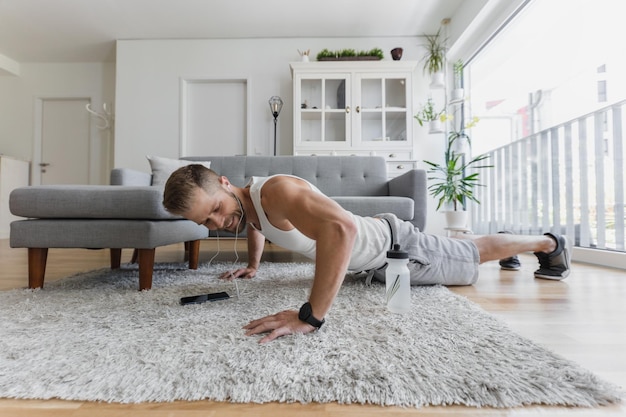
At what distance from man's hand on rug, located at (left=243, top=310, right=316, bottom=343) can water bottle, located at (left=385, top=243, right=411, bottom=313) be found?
0.35 metres

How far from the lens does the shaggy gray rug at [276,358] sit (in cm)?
58

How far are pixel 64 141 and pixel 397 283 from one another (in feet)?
18.6

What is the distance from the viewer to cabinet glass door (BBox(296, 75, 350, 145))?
3.74 metres

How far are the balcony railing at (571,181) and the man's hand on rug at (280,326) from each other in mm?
2396

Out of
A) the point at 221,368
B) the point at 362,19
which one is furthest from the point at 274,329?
the point at 362,19

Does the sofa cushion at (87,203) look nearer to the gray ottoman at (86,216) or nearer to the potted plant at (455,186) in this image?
the gray ottoman at (86,216)

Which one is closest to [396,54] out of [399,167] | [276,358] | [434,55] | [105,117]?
[434,55]

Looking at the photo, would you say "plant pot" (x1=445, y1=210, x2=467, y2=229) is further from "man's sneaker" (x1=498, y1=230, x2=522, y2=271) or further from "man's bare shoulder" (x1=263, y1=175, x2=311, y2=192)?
"man's bare shoulder" (x1=263, y1=175, x2=311, y2=192)

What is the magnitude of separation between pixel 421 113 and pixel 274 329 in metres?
3.76

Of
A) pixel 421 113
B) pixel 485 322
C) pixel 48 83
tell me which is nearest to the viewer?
pixel 485 322

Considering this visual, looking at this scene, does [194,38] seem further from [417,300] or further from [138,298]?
[417,300]

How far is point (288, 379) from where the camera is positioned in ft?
2.02

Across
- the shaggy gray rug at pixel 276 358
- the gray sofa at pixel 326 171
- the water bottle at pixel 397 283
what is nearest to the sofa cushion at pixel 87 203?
the shaggy gray rug at pixel 276 358

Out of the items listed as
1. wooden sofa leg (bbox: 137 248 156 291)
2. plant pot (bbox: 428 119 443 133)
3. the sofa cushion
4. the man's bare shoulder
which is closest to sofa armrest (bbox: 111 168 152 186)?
the sofa cushion
